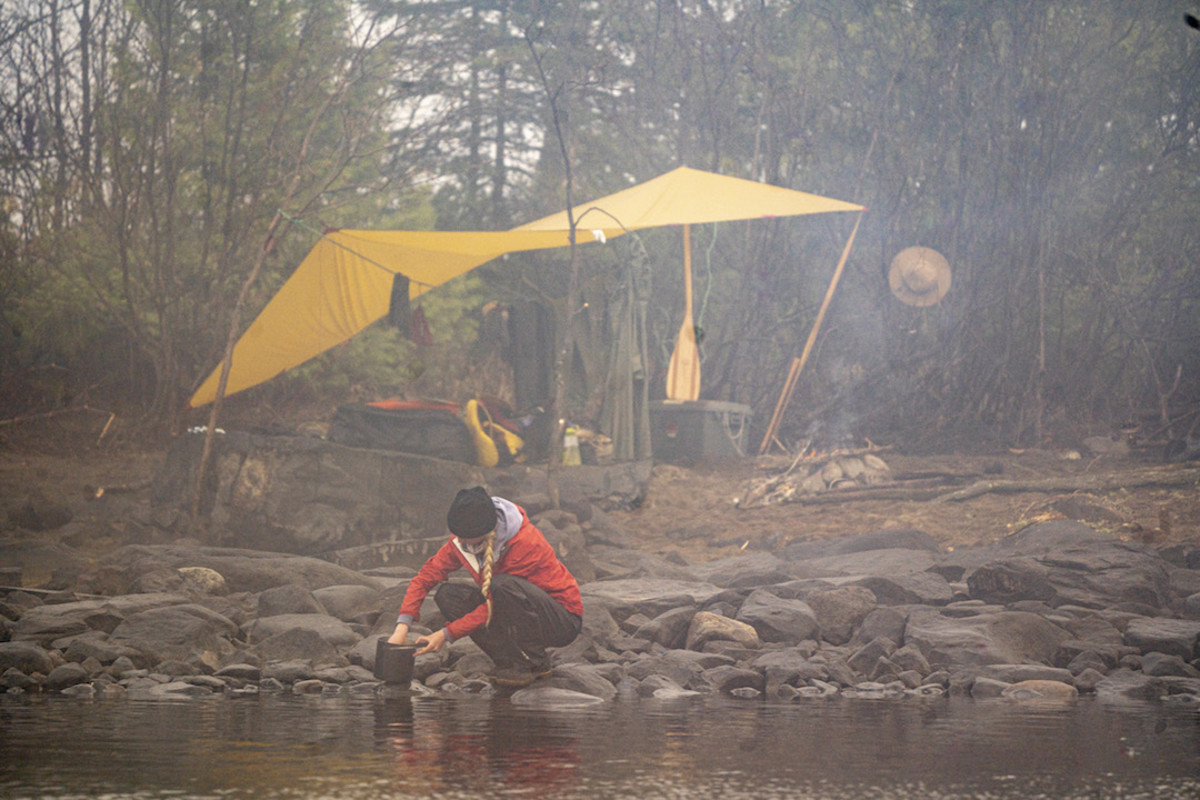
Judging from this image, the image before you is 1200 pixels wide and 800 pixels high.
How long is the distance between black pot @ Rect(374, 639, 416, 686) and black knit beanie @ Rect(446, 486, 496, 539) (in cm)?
61

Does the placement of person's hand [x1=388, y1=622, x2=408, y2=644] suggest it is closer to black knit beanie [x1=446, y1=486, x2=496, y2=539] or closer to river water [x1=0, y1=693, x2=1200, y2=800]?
river water [x1=0, y1=693, x2=1200, y2=800]

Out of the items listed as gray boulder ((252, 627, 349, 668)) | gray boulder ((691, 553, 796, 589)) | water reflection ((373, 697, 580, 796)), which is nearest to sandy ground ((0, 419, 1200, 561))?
gray boulder ((691, 553, 796, 589))

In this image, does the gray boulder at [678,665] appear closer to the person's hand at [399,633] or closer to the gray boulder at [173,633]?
the person's hand at [399,633]

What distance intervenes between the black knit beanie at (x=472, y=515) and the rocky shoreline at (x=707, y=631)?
2.48ft

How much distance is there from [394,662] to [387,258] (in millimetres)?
6328

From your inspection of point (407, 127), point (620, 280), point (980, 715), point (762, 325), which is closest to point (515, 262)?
point (407, 127)

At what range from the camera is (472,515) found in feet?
16.0

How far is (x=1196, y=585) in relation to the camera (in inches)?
279

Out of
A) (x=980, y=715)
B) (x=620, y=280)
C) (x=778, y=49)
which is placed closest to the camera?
(x=980, y=715)

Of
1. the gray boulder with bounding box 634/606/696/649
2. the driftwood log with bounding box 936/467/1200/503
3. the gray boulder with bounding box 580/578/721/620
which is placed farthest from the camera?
the driftwood log with bounding box 936/467/1200/503

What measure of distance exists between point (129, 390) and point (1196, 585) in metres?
11.0

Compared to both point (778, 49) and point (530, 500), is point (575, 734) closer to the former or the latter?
point (530, 500)

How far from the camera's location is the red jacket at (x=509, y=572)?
5.03 meters

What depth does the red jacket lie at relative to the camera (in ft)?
16.5
